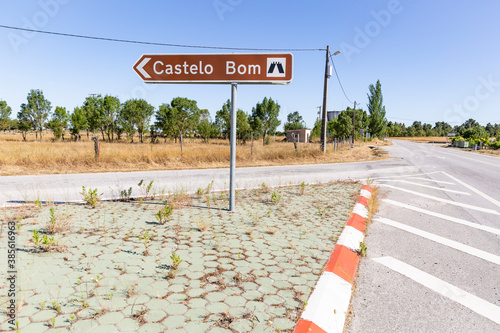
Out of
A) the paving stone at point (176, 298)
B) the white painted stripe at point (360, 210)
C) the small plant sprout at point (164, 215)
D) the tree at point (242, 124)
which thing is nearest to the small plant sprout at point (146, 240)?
the small plant sprout at point (164, 215)

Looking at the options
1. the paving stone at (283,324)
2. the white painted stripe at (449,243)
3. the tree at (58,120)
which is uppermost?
the tree at (58,120)

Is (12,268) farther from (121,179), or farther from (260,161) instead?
(260,161)

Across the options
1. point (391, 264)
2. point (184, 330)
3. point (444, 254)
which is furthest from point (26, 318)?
point (444, 254)

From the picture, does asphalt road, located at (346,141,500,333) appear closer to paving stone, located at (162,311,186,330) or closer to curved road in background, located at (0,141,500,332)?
curved road in background, located at (0,141,500,332)

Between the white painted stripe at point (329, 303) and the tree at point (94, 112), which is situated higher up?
the tree at point (94, 112)

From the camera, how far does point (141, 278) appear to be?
270cm

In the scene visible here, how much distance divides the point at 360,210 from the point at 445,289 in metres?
2.91

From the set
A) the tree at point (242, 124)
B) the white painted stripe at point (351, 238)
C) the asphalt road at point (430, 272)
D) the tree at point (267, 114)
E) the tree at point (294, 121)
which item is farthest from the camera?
the tree at point (294, 121)

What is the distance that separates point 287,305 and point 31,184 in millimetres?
9048

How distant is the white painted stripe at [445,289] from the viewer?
241 cm

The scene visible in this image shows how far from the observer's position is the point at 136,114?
48531 millimetres

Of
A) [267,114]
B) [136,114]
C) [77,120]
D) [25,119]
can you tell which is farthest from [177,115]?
[25,119]

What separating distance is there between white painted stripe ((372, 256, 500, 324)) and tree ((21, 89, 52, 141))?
57531mm

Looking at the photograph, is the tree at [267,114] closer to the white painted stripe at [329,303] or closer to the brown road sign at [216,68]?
the brown road sign at [216,68]
